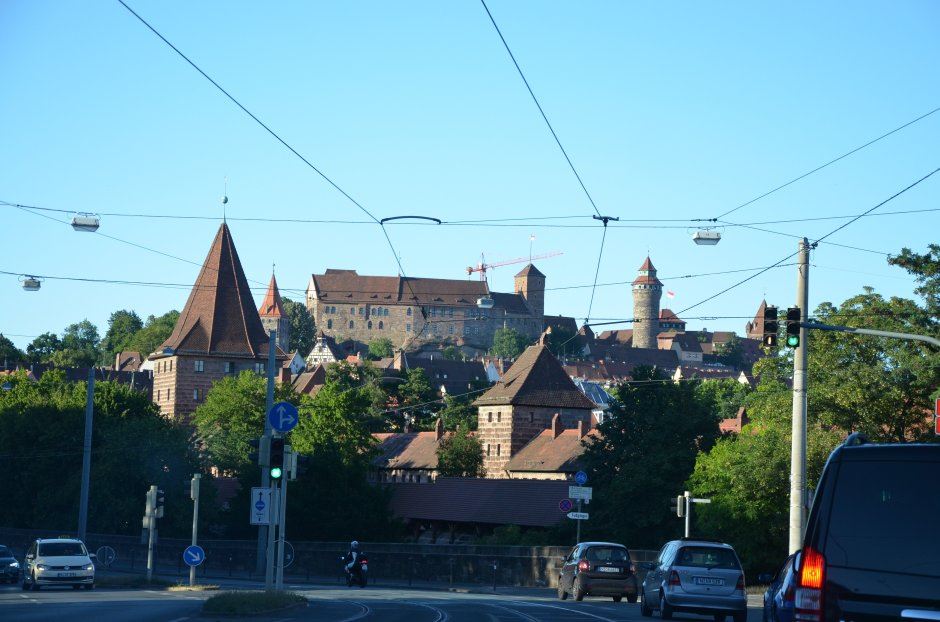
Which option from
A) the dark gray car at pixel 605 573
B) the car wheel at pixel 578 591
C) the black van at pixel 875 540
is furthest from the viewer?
the car wheel at pixel 578 591

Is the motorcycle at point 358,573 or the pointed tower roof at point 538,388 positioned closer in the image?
the motorcycle at point 358,573

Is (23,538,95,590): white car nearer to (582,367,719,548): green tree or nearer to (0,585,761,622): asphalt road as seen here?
(0,585,761,622): asphalt road

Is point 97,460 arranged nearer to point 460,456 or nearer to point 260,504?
point 460,456

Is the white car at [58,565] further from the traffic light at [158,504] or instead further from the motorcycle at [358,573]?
the motorcycle at [358,573]

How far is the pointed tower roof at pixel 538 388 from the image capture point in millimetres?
100438

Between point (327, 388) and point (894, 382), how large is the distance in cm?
4945

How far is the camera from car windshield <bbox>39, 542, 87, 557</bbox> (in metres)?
32.8

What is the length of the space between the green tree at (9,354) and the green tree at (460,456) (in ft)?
320

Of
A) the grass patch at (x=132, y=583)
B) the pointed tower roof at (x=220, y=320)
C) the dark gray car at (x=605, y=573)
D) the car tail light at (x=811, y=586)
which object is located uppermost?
the pointed tower roof at (x=220, y=320)

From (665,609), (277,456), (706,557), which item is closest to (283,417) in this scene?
(277,456)

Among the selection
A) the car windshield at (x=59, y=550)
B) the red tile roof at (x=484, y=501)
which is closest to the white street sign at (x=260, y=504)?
the car windshield at (x=59, y=550)

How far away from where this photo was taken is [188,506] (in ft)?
216

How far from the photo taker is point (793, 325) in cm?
2359

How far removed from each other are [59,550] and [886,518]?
2820 cm
